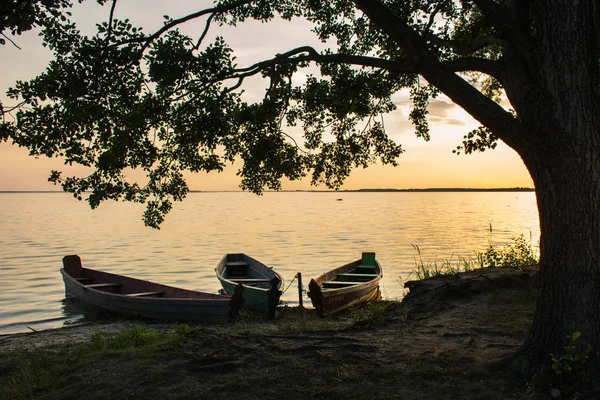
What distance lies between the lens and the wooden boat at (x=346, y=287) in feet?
46.9

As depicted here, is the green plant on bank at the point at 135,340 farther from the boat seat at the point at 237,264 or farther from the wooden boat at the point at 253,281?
the boat seat at the point at 237,264

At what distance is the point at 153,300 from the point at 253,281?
3992 mm

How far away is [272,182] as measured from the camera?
31.3ft

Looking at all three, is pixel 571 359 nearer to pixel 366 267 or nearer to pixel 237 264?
pixel 366 267

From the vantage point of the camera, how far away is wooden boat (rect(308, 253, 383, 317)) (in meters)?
14.3

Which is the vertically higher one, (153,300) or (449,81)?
(449,81)

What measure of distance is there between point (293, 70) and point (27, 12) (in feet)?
12.1

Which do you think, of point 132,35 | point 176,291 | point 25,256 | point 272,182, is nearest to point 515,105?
point 272,182

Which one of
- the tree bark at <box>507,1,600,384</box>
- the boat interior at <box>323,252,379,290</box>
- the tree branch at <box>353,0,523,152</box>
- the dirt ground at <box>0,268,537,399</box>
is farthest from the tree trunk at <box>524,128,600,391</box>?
the boat interior at <box>323,252,379,290</box>

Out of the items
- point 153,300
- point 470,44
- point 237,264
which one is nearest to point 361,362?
point 470,44

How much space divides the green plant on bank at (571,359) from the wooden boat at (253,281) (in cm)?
925

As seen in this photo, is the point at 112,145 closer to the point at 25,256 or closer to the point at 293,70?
the point at 293,70

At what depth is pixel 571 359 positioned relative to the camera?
18.6 feet

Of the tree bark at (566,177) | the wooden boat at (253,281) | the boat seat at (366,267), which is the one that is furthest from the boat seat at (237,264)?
the tree bark at (566,177)
